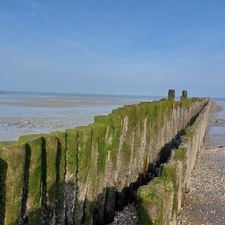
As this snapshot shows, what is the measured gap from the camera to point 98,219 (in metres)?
4.64

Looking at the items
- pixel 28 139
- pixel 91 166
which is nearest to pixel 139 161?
pixel 91 166

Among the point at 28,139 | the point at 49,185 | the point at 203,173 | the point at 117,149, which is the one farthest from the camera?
the point at 203,173

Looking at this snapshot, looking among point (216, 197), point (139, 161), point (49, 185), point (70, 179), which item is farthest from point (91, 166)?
point (216, 197)

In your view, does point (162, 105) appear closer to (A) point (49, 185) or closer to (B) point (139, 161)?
(B) point (139, 161)

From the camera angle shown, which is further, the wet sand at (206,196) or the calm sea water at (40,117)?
the calm sea water at (40,117)

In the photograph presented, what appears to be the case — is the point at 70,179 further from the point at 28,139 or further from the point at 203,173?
the point at 203,173

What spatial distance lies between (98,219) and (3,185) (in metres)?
2.22

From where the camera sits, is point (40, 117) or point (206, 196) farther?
point (40, 117)

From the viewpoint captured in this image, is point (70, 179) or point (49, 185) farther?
point (70, 179)

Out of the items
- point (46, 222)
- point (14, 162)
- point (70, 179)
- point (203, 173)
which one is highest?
point (14, 162)

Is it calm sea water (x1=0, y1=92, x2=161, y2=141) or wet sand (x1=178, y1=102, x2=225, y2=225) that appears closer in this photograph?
wet sand (x1=178, y1=102, x2=225, y2=225)

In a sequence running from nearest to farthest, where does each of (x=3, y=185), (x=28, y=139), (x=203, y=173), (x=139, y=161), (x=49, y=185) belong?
(x=3, y=185) < (x=28, y=139) < (x=49, y=185) < (x=139, y=161) < (x=203, y=173)

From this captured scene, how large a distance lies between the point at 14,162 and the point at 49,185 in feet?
2.27

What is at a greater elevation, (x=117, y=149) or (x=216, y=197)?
(x=117, y=149)
